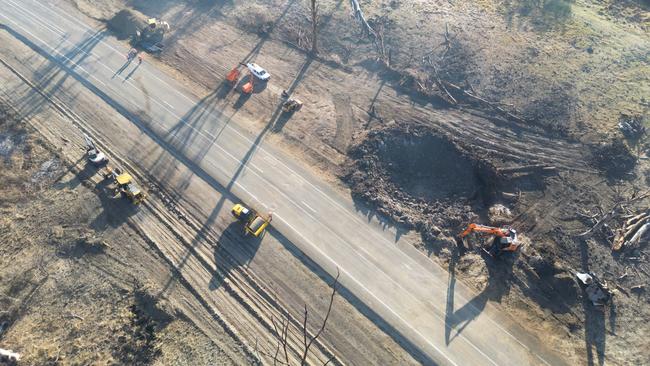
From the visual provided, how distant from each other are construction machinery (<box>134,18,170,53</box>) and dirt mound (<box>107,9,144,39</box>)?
1294 mm

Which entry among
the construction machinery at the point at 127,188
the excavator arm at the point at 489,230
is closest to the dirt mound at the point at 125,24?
the construction machinery at the point at 127,188

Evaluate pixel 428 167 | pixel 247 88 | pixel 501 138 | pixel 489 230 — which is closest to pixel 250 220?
pixel 428 167

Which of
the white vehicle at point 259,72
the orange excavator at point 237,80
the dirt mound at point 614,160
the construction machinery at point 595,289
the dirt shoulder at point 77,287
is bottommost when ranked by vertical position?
the dirt shoulder at point 77,287

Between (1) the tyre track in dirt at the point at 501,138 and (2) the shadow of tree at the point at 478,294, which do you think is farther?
(1) the tyre track in dirt at the point at 501,138

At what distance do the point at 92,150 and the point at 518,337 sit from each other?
1509 inches

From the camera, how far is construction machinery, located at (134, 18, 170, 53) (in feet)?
153

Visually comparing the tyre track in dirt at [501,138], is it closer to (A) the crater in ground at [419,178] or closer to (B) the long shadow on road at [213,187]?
(A) the crater in ground at [419,178]

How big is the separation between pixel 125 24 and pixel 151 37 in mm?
4541

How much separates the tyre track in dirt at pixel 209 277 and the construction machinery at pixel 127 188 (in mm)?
875

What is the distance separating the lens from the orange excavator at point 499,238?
28.1m

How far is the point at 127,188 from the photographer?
1230 inches

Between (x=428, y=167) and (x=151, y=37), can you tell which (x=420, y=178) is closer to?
(x=428, y=167)

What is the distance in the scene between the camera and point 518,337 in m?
25.7

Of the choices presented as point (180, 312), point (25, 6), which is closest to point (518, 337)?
point (180, 312)
